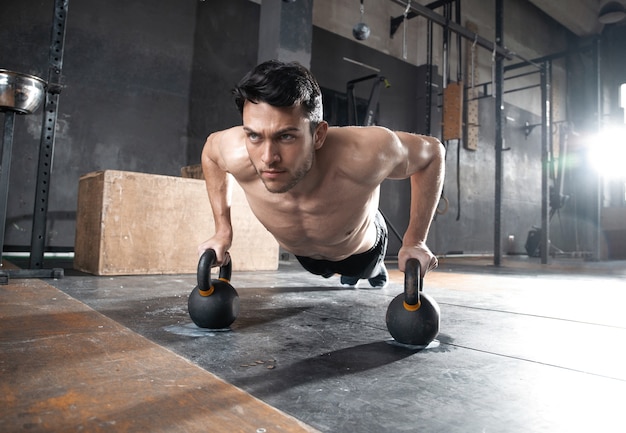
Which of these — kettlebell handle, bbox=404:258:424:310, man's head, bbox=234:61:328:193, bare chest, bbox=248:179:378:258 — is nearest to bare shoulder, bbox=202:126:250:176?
bare chest, bbox=248:179:378:258

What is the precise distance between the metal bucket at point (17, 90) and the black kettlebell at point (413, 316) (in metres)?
2.53

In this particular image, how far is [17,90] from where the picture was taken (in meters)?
2.52

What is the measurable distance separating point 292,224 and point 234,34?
4.56 meters

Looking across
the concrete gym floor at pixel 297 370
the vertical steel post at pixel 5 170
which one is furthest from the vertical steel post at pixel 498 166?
the vertical steel post at pixel 5 170

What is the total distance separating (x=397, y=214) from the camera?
7.32 metres

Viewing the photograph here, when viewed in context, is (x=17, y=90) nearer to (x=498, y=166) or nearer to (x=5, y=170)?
(x=5, y=170)

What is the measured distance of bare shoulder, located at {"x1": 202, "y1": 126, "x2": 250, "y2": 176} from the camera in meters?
1.57

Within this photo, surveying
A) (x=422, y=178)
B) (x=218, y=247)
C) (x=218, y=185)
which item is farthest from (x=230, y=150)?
(x=422, y=178)

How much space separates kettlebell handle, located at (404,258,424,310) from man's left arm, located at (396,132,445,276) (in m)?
0.15

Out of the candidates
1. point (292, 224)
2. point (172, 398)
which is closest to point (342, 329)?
point (292, 224)

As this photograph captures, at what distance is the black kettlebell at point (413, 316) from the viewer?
1340mm

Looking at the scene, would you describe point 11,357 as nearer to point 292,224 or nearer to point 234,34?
point 292,224

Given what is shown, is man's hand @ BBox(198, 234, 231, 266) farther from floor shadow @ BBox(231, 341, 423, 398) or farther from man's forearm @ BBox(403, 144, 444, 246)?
man's forearm @ BBox(403, 144, 444, 246)

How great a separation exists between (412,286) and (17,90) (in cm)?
258
